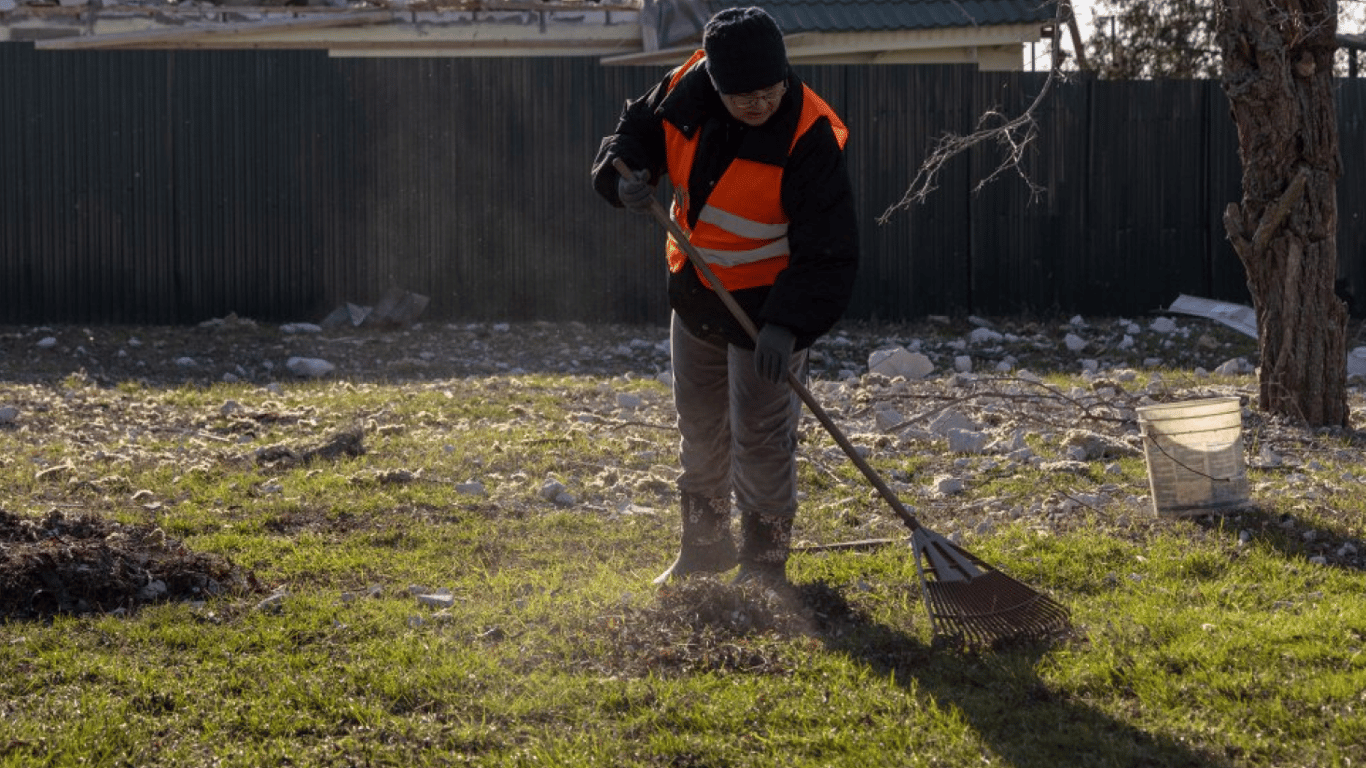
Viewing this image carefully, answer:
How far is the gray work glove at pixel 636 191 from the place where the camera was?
4.79 m

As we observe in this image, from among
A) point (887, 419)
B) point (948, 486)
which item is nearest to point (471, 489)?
point (948, 486)

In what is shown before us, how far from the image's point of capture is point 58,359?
10.8 metres

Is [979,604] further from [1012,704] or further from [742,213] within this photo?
[742,213]

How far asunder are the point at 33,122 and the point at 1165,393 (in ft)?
27.6

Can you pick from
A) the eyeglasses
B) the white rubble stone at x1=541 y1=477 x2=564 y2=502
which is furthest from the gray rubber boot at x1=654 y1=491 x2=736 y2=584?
the white rubble stone at x1=541 y1=477 x2=564 y2=502

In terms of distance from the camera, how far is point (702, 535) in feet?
17.1

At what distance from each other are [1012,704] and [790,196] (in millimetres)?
1538

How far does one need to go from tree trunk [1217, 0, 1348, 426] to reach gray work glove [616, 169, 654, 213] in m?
3.96

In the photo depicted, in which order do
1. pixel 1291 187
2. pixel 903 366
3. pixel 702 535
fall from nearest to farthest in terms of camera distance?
pixel 702 535 → pixel 1291 187 → pixel 903 366

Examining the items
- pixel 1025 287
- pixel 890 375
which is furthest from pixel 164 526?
pixel 1025 287

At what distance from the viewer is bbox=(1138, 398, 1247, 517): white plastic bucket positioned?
5.93 m

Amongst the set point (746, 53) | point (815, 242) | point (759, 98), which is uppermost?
point (746, 53)

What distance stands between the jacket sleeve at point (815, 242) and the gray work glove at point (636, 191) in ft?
1.36

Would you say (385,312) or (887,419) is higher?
(385,312)
